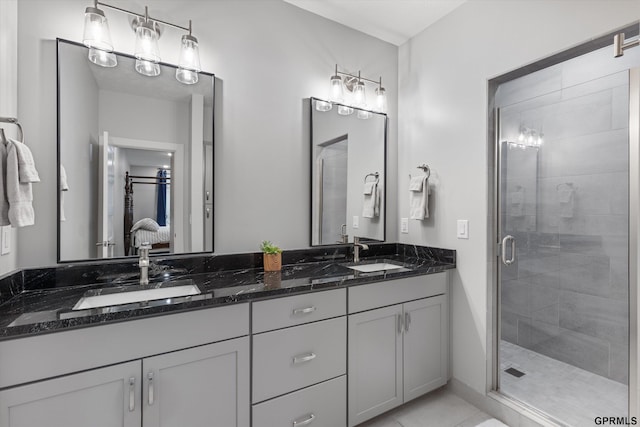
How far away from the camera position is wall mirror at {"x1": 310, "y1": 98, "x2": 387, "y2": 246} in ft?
7.35

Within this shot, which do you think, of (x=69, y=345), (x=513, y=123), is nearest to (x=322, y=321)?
(x=69, y=345)

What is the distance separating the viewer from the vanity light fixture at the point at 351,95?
2.25 m

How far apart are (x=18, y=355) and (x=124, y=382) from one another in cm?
33

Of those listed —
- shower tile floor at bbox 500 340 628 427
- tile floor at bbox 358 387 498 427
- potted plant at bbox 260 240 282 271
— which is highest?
potted plant at bbox 260 240 282 271

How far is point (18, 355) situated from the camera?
3.30 ft

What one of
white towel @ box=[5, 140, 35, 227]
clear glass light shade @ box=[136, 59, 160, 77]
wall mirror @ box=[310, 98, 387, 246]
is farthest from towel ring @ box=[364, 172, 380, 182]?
white towel @ box=[5, 140, 35, 227]

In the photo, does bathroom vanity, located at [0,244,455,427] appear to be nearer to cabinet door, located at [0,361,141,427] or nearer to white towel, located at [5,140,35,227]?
cabinet door, located at [0,361,141,427]

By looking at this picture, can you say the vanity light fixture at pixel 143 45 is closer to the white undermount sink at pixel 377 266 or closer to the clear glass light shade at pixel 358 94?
the clear glass light shade at pixel 358 94

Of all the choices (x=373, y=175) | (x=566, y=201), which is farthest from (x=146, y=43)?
(x=566, y=201)

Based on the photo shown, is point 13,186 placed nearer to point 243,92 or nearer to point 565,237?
point 243,92

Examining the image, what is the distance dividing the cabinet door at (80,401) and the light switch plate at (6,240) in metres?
0.59

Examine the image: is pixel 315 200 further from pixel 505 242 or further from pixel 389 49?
pixel 389 49

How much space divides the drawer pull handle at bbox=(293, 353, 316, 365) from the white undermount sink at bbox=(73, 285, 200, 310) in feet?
1.86

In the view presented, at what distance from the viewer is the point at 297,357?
5.04 feet
